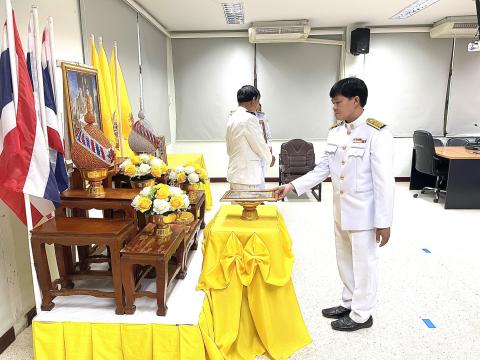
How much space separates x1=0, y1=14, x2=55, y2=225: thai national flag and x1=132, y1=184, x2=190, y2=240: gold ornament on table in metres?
0.48

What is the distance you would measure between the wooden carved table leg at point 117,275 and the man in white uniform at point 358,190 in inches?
36.2

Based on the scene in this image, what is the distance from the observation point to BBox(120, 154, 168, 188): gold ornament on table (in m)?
2.10

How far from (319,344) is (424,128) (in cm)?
560

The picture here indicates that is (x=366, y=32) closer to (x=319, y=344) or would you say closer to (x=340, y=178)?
(x=340, y=178)

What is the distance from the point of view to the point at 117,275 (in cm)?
164

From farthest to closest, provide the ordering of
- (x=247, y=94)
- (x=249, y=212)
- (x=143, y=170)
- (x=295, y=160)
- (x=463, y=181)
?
(x=295, y=160) < (x=463, y=181) < (x=247, y=94) < (x=143, y=170) < (x=249, y=212)

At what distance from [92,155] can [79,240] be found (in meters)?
0.50

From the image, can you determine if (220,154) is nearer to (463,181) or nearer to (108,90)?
(108,90)

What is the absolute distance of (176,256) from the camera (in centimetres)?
197

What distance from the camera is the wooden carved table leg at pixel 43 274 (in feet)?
5.47

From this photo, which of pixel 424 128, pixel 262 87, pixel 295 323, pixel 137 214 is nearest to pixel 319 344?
pixel 295 323

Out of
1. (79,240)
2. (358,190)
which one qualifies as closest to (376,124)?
(358,190)

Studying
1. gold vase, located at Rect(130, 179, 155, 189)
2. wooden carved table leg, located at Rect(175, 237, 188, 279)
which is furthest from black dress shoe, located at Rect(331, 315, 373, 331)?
gold vase, located at Rect(130, 179, 155, 189)

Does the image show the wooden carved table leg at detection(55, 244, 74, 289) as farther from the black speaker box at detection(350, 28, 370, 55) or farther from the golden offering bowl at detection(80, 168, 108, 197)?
the black speaker box at detection(350, 28, 370, 55)
